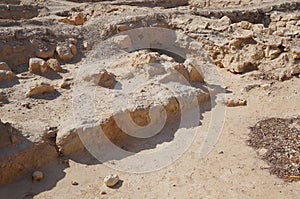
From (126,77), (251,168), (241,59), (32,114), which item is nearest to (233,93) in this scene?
(241,59)

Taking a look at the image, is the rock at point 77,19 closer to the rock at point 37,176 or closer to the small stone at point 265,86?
the small stone at point 265,86

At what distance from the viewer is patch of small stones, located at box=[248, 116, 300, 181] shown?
4914 millimetres

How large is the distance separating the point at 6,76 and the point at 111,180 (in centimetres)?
337

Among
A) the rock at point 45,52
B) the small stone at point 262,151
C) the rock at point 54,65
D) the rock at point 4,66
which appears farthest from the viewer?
the rock at point 45,52

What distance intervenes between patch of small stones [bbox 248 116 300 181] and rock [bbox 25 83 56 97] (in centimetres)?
365

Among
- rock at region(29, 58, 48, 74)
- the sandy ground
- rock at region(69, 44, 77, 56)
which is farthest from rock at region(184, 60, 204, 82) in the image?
rock at region(29, 58, 48, 74)

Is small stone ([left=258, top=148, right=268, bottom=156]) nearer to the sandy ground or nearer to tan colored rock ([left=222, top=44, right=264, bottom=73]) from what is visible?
the sandy ground

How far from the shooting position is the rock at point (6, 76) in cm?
671

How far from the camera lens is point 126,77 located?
22.9 ft

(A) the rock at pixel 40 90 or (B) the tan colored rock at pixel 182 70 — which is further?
(B) the tan colored rock at pixel 182 70

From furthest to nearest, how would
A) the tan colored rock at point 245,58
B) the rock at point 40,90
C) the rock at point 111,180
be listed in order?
the tan colored rock at point 245,58 → the rock at point 40,90 → the rock at point 111,180

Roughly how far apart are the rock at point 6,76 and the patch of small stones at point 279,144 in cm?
453

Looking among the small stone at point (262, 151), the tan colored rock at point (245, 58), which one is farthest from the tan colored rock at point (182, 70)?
the small stone at point (262, 151)

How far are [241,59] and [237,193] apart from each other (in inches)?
178
